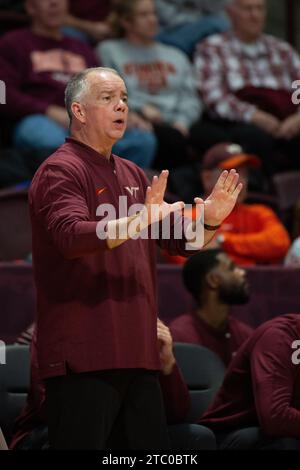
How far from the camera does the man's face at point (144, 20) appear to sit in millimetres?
6859

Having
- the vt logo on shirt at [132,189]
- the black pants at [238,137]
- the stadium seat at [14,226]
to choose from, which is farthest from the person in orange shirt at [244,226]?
the vt logo on shirt at [132,189]

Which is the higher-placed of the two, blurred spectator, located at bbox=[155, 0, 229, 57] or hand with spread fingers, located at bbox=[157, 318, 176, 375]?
blurred spectator, located at bbox=[155, 0, 229, 57]

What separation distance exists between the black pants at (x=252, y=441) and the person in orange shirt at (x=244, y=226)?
1717 mm

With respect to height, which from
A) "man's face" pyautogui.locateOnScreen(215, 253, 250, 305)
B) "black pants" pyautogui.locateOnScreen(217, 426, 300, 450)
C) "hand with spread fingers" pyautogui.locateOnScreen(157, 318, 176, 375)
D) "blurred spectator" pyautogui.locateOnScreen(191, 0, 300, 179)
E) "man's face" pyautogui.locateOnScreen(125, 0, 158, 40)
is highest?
"man's face" pyautogui.locateOnScreen(125, 0, 158, 40)

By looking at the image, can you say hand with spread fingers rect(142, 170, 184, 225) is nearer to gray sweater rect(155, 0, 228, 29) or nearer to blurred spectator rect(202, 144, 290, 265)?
blurred spectator rect(202, 144, 290, 265)

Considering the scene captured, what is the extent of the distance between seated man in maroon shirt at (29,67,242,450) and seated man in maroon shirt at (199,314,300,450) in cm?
62

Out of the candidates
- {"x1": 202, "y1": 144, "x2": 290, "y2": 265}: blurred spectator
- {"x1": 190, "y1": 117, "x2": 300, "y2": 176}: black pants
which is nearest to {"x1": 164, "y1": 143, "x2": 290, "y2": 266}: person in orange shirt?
{"x1": 202, "y1": 144, "x2": 290, "y2": 265}: blurred spectator

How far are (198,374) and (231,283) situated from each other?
2.28 ft

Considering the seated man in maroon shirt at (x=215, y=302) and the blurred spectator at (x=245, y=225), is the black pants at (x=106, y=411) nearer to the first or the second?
the seated man in maroon shirt at (x=215, y=302)

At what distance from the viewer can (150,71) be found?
6.97 m

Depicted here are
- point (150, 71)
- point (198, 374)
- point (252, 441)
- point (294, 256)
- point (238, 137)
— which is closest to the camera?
point (252, 441)

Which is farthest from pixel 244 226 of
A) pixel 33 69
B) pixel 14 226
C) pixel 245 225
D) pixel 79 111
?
pixel 79 111

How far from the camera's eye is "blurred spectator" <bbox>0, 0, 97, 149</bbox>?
6.32 meters

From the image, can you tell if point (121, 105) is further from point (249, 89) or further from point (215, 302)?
point (249, 89)
